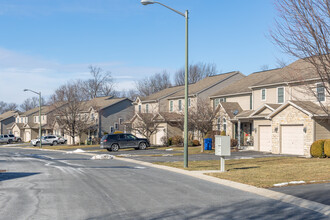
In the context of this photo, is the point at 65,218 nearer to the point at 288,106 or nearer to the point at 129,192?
the point at 129,192

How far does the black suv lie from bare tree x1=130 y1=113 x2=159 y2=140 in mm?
5134

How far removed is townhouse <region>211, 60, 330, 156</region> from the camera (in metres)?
26.8

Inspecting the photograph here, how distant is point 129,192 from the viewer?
39.7 feet

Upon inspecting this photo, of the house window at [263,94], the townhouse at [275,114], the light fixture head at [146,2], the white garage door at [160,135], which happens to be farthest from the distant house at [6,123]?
the light fixture head at [146,2]

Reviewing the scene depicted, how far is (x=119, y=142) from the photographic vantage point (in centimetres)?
3862

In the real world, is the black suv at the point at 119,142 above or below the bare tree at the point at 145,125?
below

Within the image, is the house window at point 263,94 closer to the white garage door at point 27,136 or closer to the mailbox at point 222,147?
the mailbox at point 222,147

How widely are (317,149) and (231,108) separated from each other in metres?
13.8

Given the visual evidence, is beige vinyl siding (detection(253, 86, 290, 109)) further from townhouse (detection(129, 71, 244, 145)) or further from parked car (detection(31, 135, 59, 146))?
parked car (detection(31, 135, 59, 146))

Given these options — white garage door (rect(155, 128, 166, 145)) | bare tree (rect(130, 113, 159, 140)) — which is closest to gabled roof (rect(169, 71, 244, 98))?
white garage door (rect(155, 128, 166, 145))

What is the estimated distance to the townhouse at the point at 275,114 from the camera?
26828 mm

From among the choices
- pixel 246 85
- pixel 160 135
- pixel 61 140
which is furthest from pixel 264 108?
pixel 61 140

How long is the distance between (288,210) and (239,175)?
6859 mm

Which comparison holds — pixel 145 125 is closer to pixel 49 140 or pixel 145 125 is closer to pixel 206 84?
pixel 206 84
